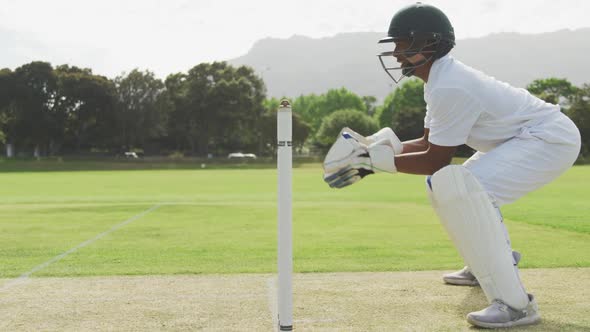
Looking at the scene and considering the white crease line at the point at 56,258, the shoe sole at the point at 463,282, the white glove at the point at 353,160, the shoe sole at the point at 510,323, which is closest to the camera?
the shoe sole at the point at 510,323

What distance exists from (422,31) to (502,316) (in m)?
2.06

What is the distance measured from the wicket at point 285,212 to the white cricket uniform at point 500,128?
1.34 metres

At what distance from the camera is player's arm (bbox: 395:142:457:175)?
13.9 ft

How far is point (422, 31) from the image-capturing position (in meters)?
4.44

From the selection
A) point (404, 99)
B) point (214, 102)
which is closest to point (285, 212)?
point (214, 102)

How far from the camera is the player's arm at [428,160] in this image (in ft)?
13.9

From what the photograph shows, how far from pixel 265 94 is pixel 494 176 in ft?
275

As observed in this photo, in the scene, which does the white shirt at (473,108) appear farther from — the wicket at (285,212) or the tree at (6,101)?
the tree at (6,101)

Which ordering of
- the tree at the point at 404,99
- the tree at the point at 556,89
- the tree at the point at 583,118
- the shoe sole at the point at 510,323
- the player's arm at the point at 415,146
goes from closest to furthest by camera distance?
1. the shoe sole at the point at 510,323
2. the player's arm at the point at 415,146
3. the tree at the point at 583,118
4. the tree at the point at 404,99
5. the tree at the point at 556,89

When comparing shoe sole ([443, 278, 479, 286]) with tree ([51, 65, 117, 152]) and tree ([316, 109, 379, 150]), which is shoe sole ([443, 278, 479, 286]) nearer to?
tree ([51, 65, 117, 152])

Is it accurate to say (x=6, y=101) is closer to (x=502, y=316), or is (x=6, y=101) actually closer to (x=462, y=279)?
(x=462, y=279)

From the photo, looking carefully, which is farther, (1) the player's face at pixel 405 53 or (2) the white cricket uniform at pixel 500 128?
(1) the player's face at pixel 405 53

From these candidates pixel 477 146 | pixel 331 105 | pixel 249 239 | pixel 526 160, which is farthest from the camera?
pixel 331 105

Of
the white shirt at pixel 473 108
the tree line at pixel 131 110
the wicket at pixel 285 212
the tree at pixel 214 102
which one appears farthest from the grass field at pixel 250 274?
the tree line at pixel 131 110
